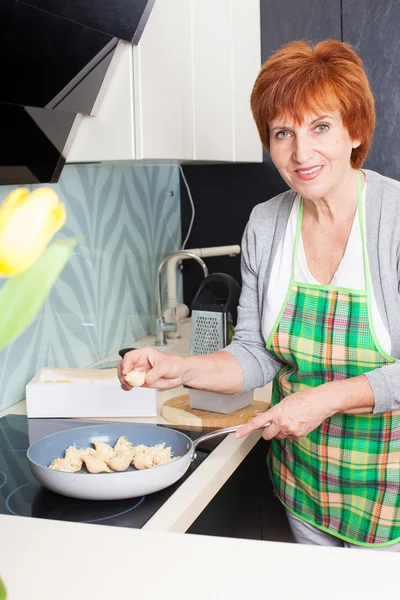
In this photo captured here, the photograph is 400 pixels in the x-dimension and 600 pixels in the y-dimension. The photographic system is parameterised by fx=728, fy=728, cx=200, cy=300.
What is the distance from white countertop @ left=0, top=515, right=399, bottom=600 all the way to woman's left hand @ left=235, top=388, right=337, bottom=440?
0.46 m

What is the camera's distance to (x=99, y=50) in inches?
57.4

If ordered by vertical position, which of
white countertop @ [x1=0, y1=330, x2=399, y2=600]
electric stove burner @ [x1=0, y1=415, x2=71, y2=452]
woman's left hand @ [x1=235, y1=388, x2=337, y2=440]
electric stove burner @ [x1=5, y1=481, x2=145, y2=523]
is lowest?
electric stove burner @ [x1=5, y1=481, x2=145, y2=523]

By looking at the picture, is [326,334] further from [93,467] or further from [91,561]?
[91,561]

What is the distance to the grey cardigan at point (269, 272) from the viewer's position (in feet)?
4.45

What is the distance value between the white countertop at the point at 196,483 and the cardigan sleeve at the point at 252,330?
0.13m

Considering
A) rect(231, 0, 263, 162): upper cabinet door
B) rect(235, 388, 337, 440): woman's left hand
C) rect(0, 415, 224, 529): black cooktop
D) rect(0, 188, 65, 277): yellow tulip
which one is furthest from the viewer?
rect(231, 0, 263, 162): upper cabinet door

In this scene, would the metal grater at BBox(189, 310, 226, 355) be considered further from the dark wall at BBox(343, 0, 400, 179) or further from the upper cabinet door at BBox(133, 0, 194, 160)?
the dark wall at BBox(343, 0, 400, 179)

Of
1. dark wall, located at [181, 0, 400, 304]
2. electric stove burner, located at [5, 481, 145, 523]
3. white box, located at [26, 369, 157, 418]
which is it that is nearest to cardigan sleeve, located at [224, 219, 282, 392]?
white box, located at [26, 369, 157, 418]

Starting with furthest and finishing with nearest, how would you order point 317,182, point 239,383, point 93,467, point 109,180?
1. point 109,180
2. point 239,383
3. point 317,182
4. point 93,467

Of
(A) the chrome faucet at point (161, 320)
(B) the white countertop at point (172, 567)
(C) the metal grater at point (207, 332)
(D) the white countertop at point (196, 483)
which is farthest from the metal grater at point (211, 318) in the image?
(B) the white countertop at point (172, 567)

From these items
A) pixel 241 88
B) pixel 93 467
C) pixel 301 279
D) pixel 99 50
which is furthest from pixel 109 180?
pixel 93 467

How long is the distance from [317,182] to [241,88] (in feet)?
3.26

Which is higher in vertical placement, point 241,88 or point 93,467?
point 241,88

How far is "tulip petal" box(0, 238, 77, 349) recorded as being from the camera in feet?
1.20
